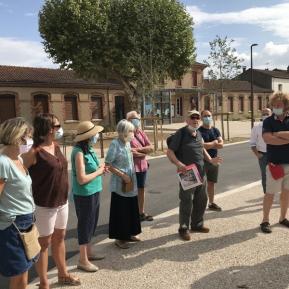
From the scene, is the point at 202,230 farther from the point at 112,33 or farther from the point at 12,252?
the point at 112,33

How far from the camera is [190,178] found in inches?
203

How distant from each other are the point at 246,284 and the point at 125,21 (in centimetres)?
2357

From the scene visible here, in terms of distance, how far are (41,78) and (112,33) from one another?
839cm

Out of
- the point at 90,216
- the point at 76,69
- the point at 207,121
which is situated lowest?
the point at 90,216

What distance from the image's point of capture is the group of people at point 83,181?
10.1 feet

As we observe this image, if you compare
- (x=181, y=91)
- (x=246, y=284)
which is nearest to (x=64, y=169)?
(x=246, y=284)

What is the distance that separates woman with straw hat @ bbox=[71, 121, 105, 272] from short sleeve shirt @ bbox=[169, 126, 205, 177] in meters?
1.32

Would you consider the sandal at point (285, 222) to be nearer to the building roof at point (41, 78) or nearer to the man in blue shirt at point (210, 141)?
the man in blue shirt at point (210, 141)

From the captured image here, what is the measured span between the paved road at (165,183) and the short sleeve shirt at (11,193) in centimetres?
155

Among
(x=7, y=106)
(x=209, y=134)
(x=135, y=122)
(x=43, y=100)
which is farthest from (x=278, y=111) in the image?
(x=43, y=100)

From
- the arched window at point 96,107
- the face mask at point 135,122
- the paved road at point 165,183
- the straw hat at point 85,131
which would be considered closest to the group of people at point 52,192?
the straw hat at point 85,131

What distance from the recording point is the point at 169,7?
25547 millimetres

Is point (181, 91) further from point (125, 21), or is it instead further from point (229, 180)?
point (229, 180)

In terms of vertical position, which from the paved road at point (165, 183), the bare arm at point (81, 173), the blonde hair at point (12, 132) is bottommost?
the paved road at point (165, 183)
